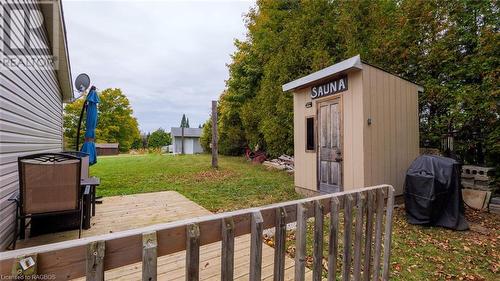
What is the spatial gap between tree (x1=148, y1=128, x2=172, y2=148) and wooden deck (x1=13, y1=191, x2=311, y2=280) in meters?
38.9

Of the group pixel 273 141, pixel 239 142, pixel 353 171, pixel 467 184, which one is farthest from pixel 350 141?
pixel 239 142

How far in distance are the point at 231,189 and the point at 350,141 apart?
3404 millimetres

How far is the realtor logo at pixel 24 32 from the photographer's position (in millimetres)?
2912

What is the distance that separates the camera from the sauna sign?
5375 millimetres

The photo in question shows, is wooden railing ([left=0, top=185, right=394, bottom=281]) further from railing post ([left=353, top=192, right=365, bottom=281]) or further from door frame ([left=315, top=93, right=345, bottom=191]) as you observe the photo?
door frame ([left=315, top=93, right=345, bottom=191])

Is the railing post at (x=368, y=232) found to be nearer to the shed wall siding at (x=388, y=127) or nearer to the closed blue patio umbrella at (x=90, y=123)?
the shed wall siding at (x=388, y=127)

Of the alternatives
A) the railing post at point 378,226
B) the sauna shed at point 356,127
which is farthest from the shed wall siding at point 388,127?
the railing post at point 378,226

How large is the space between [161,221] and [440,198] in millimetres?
4877

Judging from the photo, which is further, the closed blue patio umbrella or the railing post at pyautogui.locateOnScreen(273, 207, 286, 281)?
the closed blue patio umbrella

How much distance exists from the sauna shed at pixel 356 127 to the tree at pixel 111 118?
2894cm

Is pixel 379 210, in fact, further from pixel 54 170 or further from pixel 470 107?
pixel 470 107

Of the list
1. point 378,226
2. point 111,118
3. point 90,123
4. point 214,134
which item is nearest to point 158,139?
point 111,118

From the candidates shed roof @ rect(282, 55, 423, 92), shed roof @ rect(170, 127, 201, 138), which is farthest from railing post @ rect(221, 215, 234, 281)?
shed roof @ rect(170, 127, 201, 138)

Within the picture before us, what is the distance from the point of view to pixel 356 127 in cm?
506
